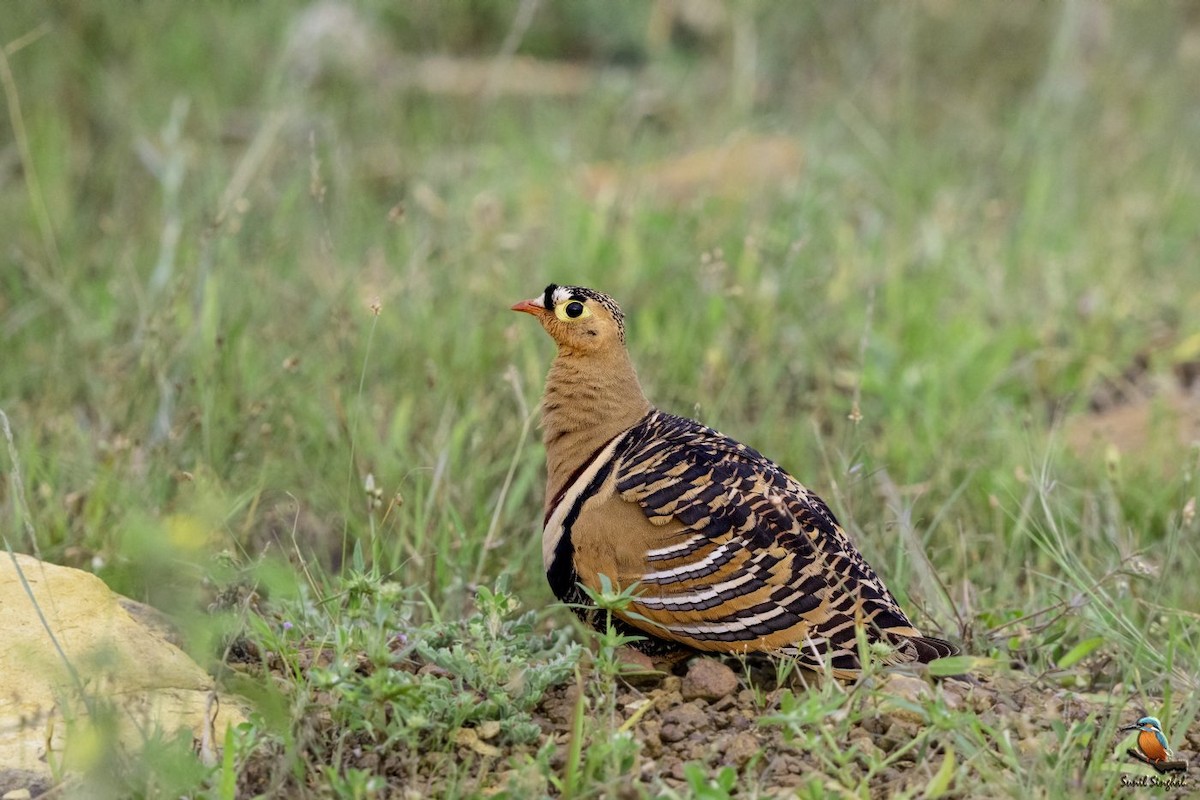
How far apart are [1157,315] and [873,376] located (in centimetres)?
151

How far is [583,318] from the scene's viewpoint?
3.22 meters

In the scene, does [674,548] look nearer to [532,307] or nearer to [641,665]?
[641,665]

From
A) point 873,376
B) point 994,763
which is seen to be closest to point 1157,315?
point 873,376

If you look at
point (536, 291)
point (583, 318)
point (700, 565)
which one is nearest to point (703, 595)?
point (700, 565)

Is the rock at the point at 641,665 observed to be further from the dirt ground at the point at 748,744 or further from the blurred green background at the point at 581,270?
the blurred green background at the point at 581,270

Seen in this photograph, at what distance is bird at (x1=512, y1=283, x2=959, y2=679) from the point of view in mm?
2814

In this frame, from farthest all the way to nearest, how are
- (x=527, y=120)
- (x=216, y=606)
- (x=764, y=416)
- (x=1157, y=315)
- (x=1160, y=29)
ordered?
(x=1160, y=29) → (x=527, y=120) → (x=1157, y=315) → (x=764, y=416) → (x=216, y=606)

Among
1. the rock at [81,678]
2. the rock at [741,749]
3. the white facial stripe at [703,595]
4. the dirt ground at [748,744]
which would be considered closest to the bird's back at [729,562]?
the white facial stripe at [703,595]

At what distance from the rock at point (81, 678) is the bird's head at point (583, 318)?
3.70 feet

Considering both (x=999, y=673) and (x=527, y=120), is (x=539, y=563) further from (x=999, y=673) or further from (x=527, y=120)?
(x=527, y=120)

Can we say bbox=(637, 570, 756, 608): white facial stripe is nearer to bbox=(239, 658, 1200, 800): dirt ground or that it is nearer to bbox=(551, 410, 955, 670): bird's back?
bbox=(551, 410, 955, 670): bird's back

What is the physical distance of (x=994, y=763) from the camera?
2.58 meters

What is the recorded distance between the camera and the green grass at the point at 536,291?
3.23m

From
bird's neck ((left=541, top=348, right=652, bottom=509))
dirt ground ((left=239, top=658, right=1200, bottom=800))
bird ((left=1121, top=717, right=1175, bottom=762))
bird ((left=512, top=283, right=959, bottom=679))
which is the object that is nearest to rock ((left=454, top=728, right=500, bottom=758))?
dirt ground ((left=239, top=658, right=1200, bottom=800))
